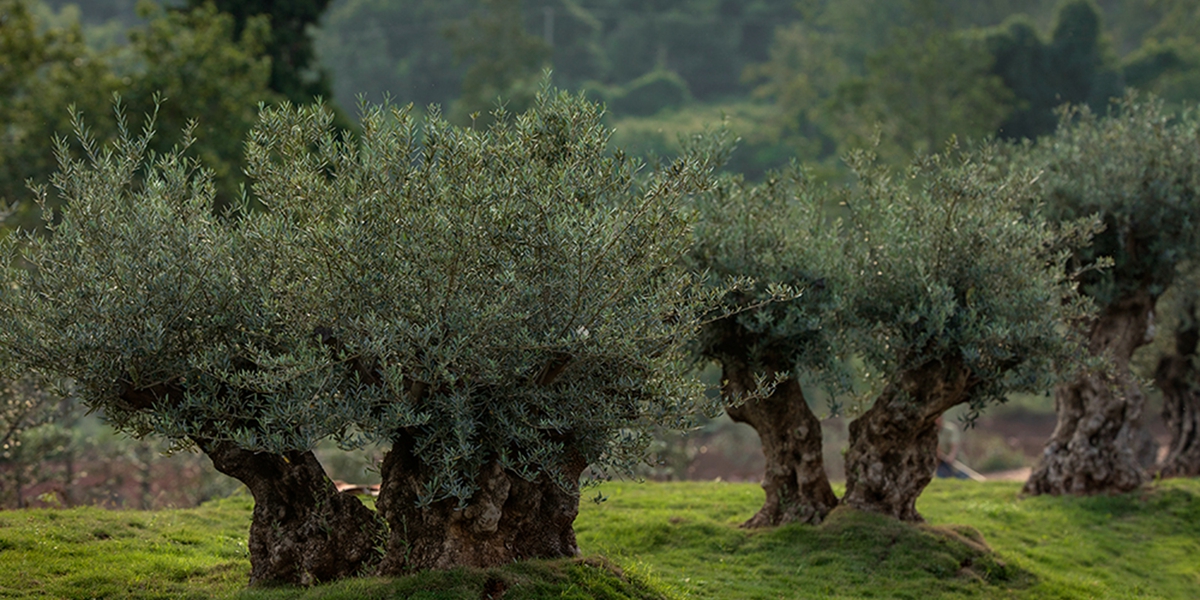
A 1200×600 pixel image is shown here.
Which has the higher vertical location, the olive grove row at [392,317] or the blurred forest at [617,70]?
the blurred forest at [617,70]

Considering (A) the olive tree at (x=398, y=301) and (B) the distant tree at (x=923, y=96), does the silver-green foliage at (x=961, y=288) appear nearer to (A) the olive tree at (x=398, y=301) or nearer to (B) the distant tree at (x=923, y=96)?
(A) the olive tree at (x=398, y=301)

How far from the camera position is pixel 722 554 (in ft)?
61.5

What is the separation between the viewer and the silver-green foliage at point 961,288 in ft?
55.7

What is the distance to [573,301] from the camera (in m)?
12.0

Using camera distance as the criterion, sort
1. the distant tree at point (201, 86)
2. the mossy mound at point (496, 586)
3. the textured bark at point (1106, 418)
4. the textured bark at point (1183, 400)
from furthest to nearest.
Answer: the distant tree at point (201, 86) < the textured bark at point (1183, 400) < the textured bark at point (1106, 418) < the mossy mound at point (496, 586)

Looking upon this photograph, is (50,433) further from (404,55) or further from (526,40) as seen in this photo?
(404,55)

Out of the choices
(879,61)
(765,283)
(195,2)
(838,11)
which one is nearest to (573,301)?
(765,283)

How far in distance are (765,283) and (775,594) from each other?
16.3ft

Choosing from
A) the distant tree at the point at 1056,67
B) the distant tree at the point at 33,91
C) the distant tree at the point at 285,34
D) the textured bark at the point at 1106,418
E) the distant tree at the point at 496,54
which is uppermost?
the distant tree at the point at 496,54

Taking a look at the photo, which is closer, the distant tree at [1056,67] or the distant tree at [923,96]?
the distant tree at [1056,67]

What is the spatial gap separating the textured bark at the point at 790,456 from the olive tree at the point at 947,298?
1.19 m

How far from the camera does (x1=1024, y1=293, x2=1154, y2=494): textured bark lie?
24859mm

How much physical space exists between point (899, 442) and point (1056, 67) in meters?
47.9

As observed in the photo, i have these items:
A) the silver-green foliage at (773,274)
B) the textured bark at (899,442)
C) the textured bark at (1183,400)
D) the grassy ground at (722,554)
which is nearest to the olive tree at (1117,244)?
the grassy ground at (722,554)
